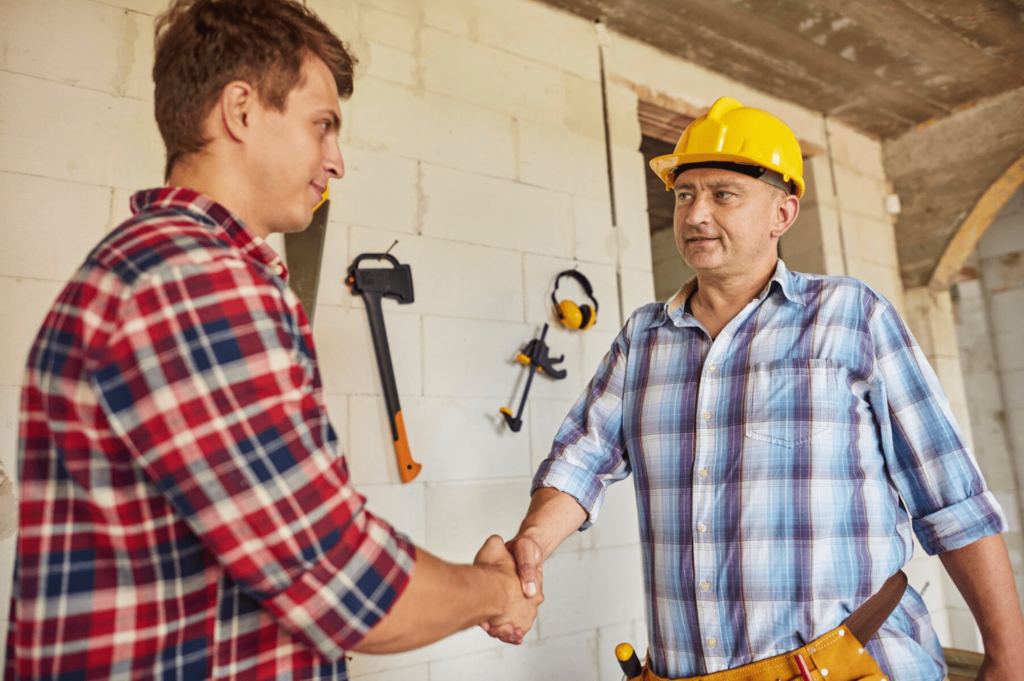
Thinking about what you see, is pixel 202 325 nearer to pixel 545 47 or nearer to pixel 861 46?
pixel 545 47

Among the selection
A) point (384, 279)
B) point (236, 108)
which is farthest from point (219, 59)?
point (384, 279)

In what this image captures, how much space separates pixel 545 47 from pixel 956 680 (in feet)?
8.36

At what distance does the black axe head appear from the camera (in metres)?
2.12

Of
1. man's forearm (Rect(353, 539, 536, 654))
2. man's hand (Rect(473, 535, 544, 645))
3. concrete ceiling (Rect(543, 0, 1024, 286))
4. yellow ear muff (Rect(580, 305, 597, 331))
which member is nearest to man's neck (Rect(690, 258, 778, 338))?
man's hand (Rect(473, 535, 544, 645))

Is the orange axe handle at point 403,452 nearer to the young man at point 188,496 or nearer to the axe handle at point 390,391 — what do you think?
the axe handle at point 390,391

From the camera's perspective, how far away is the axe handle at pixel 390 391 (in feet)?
6.91

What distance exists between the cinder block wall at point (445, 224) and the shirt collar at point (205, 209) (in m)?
1.10

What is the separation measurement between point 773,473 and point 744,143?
0.68 m

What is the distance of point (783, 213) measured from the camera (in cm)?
158

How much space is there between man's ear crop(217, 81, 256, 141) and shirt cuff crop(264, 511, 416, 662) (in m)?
0.53

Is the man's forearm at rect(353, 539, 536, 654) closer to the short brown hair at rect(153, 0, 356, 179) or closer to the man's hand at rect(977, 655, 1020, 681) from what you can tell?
the short brown hair at rect(153, 0, 356, 179)

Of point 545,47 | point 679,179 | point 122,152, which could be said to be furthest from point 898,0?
point 122,152

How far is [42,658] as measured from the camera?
0.71 meters

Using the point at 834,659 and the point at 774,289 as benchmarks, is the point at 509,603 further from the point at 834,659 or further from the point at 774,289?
the point at 774,289
